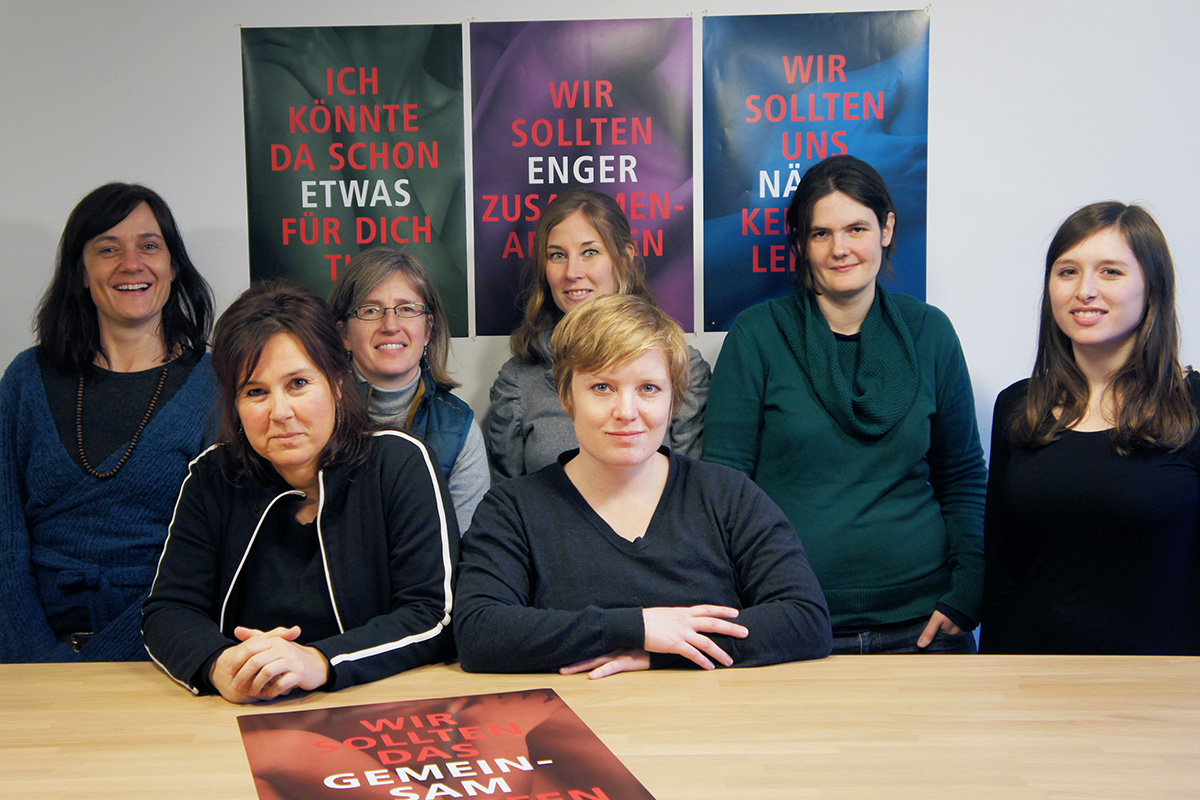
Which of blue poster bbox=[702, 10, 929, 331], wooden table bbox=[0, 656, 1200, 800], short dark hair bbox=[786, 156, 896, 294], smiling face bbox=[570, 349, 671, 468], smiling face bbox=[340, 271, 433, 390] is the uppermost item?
blue poster bbox=[702, 10, 929, 331]

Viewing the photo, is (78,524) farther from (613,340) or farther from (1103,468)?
(1103,468)

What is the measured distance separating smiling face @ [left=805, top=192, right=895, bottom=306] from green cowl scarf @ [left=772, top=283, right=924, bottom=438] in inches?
3.6

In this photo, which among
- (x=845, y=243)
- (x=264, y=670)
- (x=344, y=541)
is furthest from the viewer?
(x=845, y=243)

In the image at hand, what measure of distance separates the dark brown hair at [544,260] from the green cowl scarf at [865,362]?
388 mm

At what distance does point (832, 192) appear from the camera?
7.65 feet

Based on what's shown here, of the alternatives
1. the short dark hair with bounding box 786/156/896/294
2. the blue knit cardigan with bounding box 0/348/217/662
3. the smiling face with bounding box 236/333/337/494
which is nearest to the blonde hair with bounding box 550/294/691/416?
the smiling face with bounding box 236/333/337/494

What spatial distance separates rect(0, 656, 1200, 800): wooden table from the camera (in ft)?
3.72

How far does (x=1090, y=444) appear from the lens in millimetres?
1986

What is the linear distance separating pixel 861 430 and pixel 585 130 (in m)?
1.20

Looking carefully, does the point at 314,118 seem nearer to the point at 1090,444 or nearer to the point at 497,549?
the point at 497,549

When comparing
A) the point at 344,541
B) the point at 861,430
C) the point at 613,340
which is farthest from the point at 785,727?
the point at 861,430

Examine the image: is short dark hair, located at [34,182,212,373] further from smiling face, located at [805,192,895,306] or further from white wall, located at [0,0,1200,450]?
smiling face, located at [805,192,895,306]

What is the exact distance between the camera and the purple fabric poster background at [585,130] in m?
2.73

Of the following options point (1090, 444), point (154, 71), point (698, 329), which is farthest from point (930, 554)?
point (154, 71)
